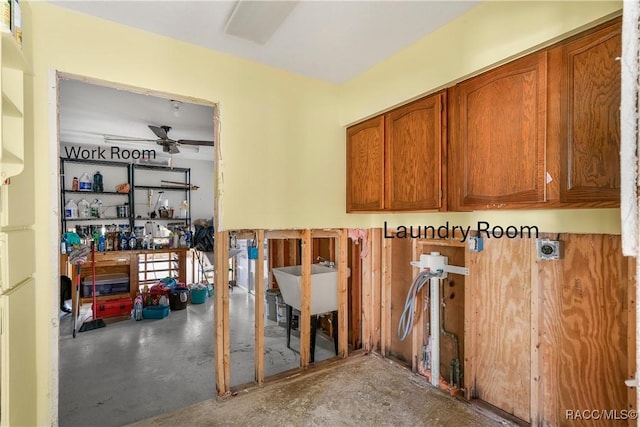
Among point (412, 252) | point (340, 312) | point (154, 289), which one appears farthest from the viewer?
point (154, 289)

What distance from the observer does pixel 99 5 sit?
1732 millimetres

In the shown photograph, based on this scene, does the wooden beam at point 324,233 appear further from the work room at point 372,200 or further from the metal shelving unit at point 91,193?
the metal shelving unit at point 91,193

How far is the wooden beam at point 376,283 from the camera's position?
2.79 metres

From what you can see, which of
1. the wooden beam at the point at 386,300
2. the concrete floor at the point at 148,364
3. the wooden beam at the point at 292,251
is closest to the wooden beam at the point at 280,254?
the wooden beam at the point at 292,251

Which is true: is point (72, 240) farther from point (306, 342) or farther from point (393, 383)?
point (393, 383)

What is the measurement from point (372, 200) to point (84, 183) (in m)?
5.07

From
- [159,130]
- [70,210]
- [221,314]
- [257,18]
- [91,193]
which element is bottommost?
[221,314]

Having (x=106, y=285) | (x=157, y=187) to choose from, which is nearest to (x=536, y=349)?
(x=106, y=285)

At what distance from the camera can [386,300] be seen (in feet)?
8.91

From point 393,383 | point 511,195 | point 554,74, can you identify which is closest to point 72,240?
point 393,383

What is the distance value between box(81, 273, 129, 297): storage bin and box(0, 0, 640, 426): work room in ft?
4.74

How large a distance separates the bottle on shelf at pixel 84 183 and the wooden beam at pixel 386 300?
510 centimetres

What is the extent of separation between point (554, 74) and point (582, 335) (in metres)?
1.31

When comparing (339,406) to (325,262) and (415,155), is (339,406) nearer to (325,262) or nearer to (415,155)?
(325,262)
